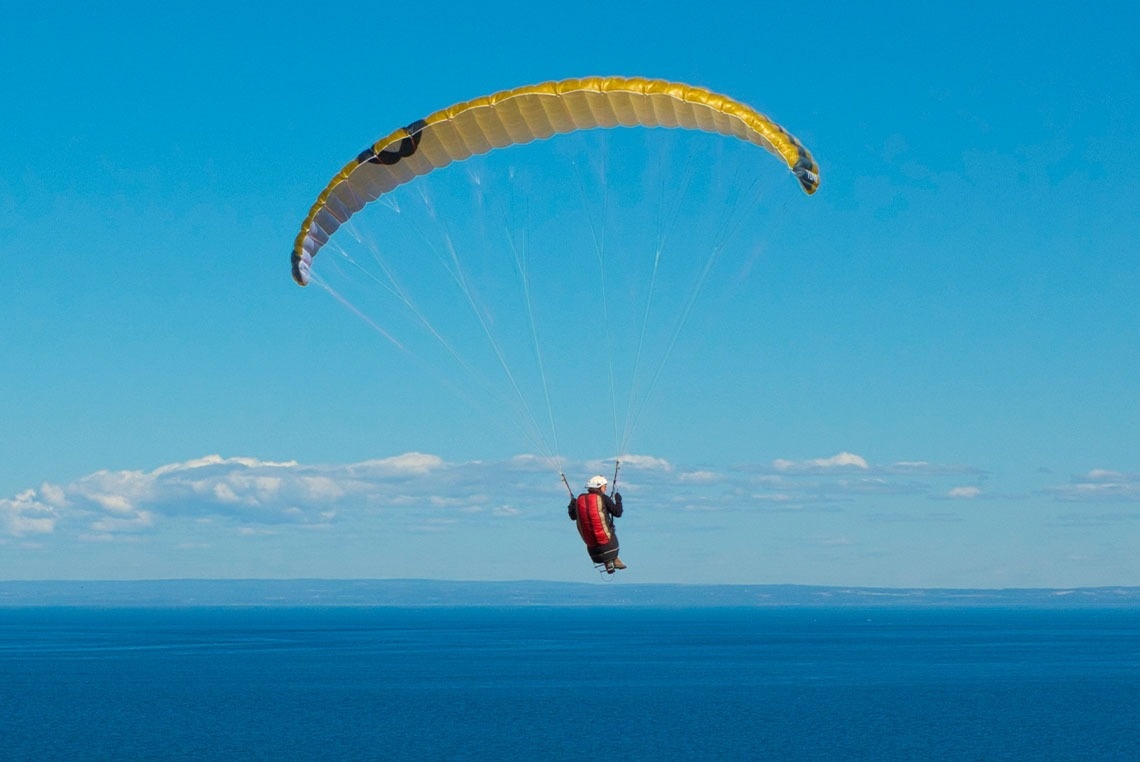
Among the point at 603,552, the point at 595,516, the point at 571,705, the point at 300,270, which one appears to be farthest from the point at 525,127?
the point at 571,705

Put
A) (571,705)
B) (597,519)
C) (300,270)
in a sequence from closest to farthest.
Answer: (597,519) → (300,270) → (571,705)

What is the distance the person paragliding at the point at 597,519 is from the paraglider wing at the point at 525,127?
16.6ft

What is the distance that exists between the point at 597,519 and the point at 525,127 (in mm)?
5839

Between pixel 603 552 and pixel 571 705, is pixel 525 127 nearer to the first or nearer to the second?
pixel 603 552

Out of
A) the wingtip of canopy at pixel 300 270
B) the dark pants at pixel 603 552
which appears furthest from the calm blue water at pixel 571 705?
the dark pants at pixel 603 552

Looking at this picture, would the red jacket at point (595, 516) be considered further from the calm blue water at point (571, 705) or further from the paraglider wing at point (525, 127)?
the calm blue water at point (571, 705)

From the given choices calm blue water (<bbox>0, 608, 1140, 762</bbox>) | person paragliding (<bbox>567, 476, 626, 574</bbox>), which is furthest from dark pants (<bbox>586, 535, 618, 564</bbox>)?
calm blue water (<bbox>0, 608, 1140, 762</bbox>)

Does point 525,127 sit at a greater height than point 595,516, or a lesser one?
greater

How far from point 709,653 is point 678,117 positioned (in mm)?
104077

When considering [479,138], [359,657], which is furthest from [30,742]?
[359,657]

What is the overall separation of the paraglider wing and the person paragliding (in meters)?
5.05

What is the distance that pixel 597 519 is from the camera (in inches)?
688

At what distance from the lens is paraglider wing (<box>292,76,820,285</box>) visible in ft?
57.6

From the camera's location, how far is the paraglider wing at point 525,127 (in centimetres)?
1756
